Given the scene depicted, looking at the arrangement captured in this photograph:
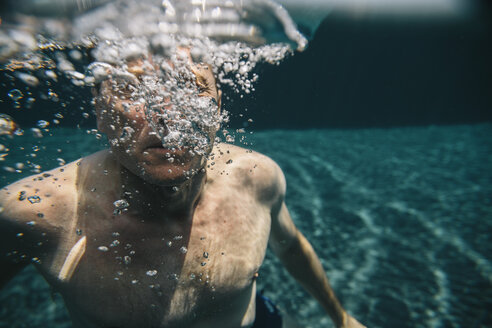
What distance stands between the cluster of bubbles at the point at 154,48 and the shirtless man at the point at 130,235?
85mm

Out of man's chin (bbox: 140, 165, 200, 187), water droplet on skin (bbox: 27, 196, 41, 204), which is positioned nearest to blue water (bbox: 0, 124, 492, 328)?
water droplet on skin (bbox: 27, 196, 41, 204)

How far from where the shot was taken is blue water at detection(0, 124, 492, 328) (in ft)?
9.65

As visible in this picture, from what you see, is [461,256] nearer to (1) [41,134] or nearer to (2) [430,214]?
(2) [430,214]

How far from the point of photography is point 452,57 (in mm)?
13578

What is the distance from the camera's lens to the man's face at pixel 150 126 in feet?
3.43

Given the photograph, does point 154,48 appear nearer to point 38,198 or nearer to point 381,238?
point 38,198

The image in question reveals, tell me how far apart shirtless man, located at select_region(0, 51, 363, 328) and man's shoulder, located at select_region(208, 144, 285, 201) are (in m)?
0.28

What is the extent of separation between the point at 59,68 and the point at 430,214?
→ 647 cm

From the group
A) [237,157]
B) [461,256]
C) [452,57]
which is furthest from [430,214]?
[452,57]

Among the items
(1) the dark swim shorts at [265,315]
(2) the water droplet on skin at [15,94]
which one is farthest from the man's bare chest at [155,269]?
(2) the water droplet on skin at [15,94]

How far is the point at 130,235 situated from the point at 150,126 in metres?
0.55

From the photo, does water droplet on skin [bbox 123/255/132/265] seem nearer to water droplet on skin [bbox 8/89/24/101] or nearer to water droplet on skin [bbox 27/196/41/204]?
water droplet on skin [bbox 27/196/41/204]

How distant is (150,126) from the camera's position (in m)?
1.06

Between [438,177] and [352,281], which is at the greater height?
[438,177]
